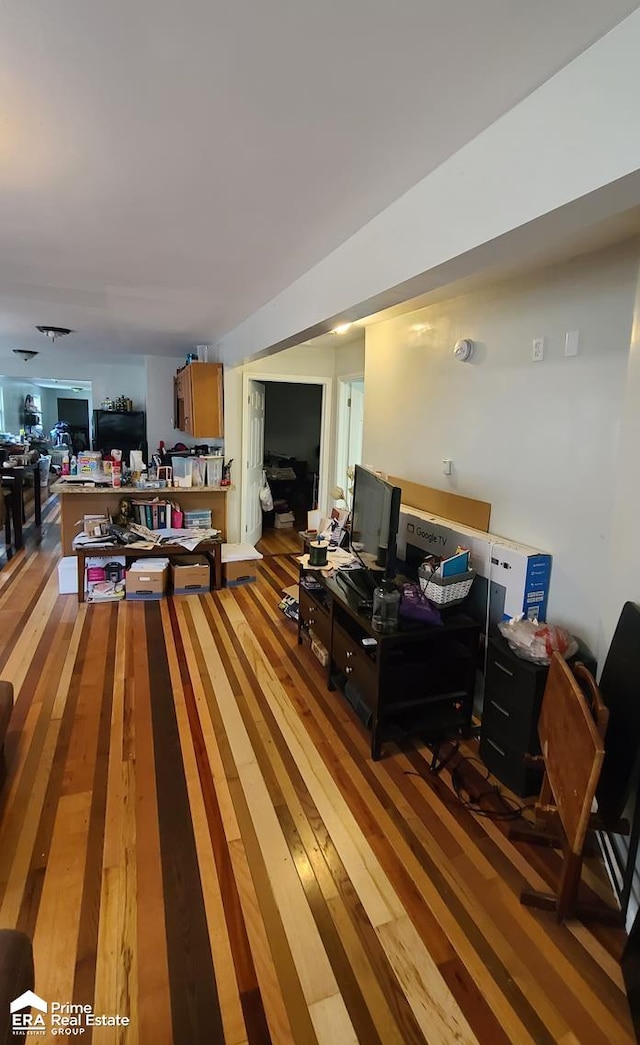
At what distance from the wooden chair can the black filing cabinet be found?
18cm

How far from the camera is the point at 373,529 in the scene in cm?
272

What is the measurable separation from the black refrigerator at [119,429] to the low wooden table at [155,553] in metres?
3.76

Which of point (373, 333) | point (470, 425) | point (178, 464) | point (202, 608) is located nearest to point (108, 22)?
point (470, 425)

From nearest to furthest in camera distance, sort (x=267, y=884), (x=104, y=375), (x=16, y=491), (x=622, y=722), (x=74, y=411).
Answer: (x=622, y=722) → (x=267, y=884) → (x=16, y=491) → (x=104, y=375) → (x=74, y=411)

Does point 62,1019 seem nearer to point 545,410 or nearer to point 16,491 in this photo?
point 545,410

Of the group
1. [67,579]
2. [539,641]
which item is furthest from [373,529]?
[67,579]

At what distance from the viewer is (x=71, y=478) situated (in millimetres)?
4480

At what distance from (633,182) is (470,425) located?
1749mm

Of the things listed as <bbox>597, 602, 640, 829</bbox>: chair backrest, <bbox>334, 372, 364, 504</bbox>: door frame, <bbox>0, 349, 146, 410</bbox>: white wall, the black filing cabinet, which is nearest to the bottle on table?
the black filing cabinet

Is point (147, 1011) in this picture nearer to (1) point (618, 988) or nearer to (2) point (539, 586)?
(1) point (618, 988)

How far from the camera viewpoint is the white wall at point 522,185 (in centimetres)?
100

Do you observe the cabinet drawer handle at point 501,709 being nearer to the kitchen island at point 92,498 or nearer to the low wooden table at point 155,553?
the low wooden table at point 155,553

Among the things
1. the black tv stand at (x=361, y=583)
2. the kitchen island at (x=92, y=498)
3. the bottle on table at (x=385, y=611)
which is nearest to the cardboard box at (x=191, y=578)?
the kitchen island at (x=92, y=498)

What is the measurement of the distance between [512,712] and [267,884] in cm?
116
